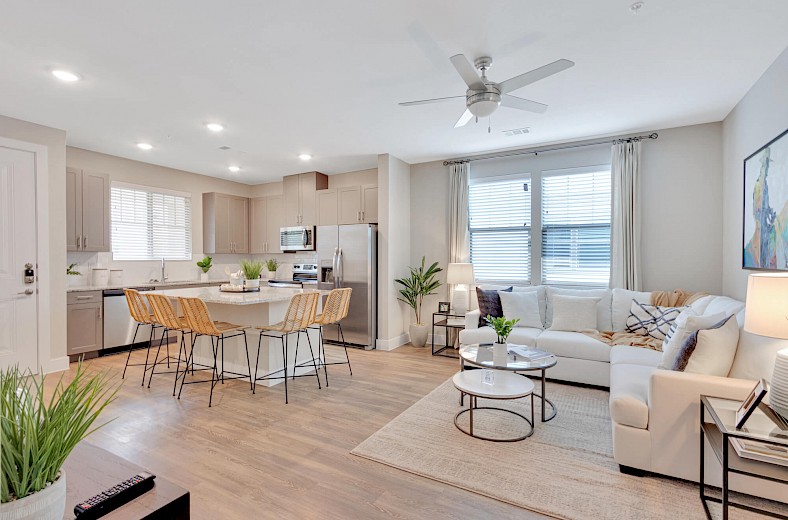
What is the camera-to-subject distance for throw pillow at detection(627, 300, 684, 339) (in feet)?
12.6

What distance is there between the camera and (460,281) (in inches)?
204

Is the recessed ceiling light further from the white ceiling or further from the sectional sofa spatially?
the sectional sofa

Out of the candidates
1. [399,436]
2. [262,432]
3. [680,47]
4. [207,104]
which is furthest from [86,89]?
[680,47]

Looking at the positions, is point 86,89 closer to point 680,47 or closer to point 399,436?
point 399,436

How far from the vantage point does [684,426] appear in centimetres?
222

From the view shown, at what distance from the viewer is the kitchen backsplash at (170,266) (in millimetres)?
5324

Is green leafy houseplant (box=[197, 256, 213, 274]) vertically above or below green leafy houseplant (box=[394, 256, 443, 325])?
above

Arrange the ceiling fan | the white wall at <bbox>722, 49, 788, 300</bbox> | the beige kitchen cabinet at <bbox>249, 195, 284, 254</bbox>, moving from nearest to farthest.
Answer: the ceiling fan → the white wall at <bbox>722, 49, 788, 300</bbox> → the beige kitchen cabinet at <bbox>249, 195, 284, 254</bbox>

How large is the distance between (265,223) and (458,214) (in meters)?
3.71

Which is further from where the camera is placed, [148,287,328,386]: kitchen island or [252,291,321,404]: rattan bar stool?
[148,287,328,386]: kitchen island

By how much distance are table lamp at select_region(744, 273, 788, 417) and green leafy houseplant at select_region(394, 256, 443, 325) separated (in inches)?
154

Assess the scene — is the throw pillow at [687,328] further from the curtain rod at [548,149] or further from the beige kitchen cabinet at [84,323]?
the beige kitchen cabinet at [84,323]

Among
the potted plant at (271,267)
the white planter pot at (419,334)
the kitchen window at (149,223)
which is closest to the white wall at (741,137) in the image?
the white planter pot at (419,334)

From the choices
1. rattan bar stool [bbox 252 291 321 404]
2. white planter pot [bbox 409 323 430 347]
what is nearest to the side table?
white planter pot [bbox 409 323 430 347]
